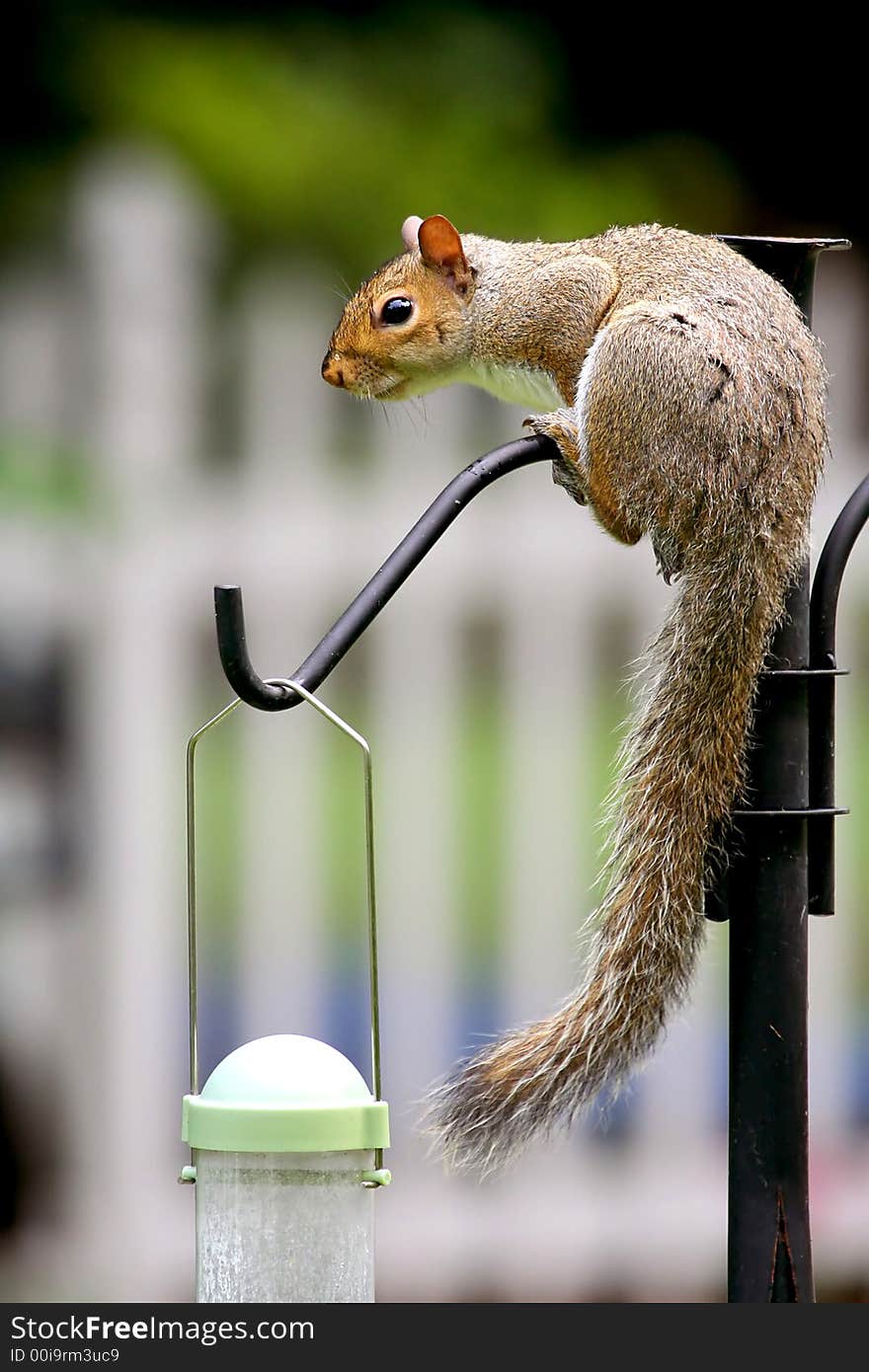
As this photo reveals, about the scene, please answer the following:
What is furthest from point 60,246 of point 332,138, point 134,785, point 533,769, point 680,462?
point 680,462

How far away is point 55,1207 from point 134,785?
547mm

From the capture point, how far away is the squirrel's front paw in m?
1.08

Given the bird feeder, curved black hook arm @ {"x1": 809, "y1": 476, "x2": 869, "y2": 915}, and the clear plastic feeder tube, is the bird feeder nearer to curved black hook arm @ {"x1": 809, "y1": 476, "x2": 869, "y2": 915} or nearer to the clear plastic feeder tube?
the clear plastic feeder tube

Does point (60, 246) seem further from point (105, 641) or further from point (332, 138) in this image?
point (105, 641)

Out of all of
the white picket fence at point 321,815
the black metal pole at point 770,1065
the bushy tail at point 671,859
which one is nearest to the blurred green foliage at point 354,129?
the white picket fence at point 321,815

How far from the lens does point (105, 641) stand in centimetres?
211

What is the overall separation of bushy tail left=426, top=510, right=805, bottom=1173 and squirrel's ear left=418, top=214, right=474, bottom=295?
317 millimetres

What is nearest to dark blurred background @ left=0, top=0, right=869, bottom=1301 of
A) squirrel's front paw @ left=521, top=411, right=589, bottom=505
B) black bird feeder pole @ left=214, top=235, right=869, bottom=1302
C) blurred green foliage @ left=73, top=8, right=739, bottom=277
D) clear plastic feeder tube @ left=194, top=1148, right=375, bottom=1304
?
blurred green foliage @ left=73, top=8, right=739, bottom=277

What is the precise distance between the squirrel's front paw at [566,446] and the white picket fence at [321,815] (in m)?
0.95

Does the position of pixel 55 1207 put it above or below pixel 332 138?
below

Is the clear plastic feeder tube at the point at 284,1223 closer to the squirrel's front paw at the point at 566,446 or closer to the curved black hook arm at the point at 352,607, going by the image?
the curved black hook arm at the point at 352,607

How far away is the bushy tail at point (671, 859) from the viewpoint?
95 cm

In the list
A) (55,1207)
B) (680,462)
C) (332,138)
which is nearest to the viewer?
(680,462)

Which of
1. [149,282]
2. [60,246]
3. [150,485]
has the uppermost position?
[60,246]
